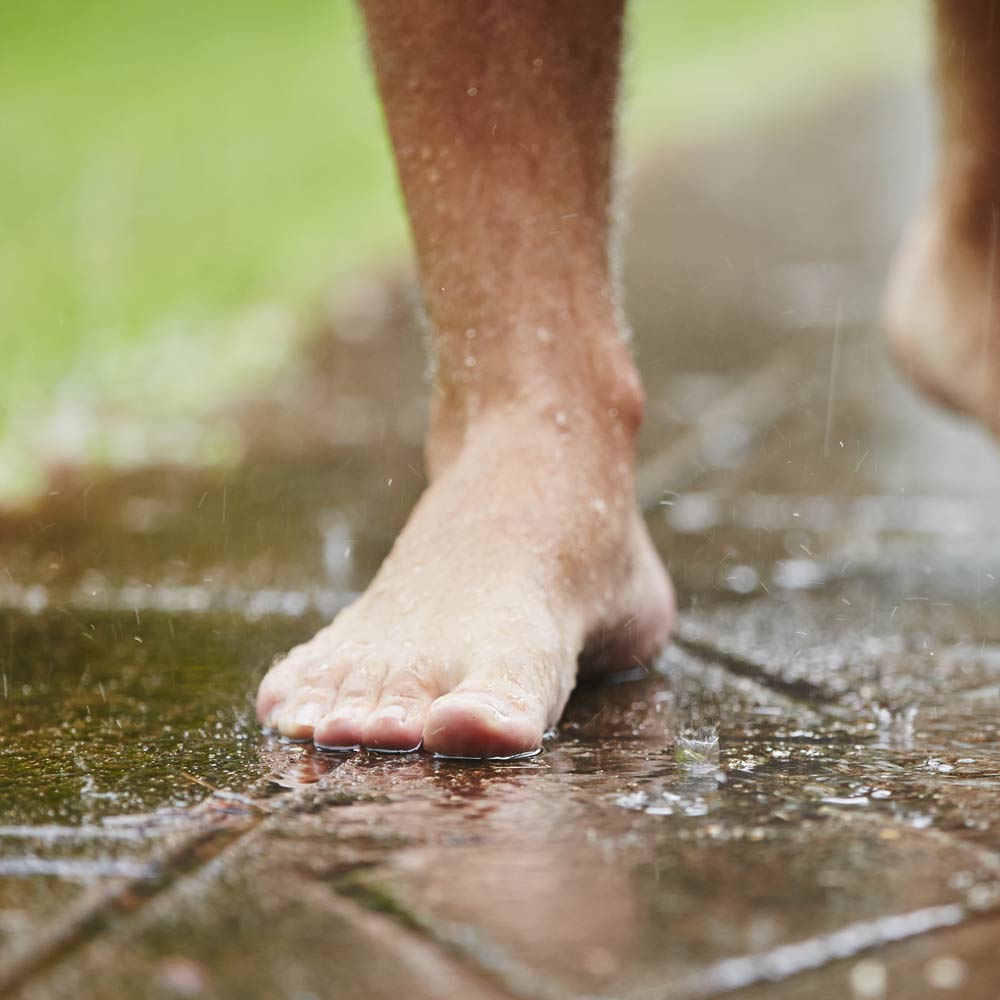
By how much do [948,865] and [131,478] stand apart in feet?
5.95

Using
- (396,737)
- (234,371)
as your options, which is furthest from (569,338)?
(234,371)

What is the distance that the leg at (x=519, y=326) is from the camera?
1533 mm

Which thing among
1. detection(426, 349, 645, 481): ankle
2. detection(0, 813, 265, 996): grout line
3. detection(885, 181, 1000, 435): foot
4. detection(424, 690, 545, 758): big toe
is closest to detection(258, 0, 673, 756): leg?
detection(426, 349, 645, 481): ankle

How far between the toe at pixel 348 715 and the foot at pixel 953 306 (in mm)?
1107

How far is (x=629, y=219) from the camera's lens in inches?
221

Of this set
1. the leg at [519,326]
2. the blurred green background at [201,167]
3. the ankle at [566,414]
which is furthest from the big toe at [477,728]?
the blurred green background at [201,167]

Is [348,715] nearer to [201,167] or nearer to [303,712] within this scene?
[303,712]

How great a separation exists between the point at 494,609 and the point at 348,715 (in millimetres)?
209

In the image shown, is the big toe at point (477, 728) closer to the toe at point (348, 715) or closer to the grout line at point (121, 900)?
the toe at point (348, 715)

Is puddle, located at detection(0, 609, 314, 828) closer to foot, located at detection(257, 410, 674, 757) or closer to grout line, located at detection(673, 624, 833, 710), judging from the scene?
foot, located at detection(257, 410, 674, 757)

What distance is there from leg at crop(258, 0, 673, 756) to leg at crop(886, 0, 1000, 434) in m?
0.73

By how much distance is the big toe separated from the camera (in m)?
1.22

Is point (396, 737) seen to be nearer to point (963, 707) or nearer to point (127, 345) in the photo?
point (963, 707)

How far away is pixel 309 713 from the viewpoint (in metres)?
1.32
